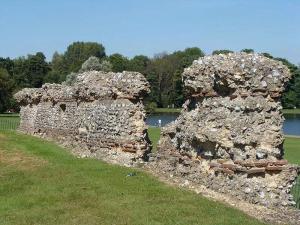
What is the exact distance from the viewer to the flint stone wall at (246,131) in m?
10.1

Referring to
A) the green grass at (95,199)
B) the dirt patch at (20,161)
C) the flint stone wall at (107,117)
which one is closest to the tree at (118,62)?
the flint stone wall at (107,117)

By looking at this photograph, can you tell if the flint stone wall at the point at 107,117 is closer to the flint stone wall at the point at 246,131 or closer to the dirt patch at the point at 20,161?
the dirt patch at the point at 20,161

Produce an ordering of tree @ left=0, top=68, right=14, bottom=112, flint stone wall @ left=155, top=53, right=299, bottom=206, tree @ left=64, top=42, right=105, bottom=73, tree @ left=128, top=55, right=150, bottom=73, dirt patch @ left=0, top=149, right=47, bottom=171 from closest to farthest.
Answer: flint stone wall @ left=155, top=53, right=299, bottom=206 → dirt patch @ left=0, top=149, right=47, bottom=171 → tree @ left=0, top=68, right=14, bottom=112 → tree @ left=128, top=55, right=150, bottom=73 → tree @ left=64, top=42, right=105, bottom=73

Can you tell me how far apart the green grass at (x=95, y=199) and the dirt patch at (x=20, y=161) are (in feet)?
0.21

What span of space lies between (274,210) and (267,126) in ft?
5.08

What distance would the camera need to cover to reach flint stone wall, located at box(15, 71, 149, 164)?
14781 mm

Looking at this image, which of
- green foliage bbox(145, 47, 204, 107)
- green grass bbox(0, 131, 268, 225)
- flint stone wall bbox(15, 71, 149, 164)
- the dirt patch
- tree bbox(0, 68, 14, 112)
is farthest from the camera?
green foliage bbox(145, 47, 204, 107)

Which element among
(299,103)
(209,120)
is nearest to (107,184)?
(209,120)

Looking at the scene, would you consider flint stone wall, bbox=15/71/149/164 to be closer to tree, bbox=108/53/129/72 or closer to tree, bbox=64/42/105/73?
tree, bbox=108/53/129/72

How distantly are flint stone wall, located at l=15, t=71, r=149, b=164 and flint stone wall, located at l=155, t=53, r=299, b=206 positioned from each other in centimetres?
412

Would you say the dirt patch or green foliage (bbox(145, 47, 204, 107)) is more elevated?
green foliage (bbox(145, 47, 204, 107))

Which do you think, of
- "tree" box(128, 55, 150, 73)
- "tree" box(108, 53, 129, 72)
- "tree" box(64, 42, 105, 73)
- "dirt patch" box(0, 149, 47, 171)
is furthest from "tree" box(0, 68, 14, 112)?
"dirt patch" box(0, 149, 47, 171)

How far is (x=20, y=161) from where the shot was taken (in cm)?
1548

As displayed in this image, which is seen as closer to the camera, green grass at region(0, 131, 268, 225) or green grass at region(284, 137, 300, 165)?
green grass at region(0, 131, 268, 225)
